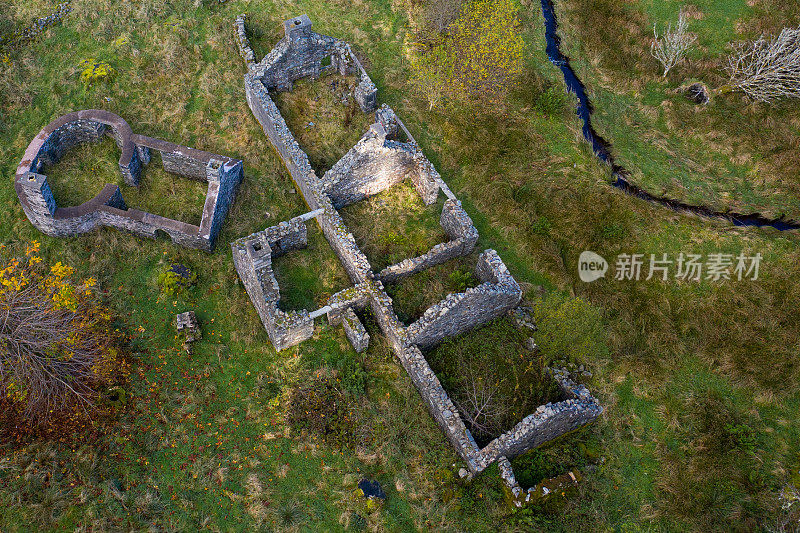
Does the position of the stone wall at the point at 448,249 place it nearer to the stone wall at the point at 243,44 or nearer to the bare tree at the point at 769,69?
the stone wall at the point at 243,44

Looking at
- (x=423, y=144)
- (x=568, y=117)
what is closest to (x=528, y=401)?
(x=423, y=144)

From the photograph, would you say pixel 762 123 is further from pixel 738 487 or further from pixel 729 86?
pixel 738 487

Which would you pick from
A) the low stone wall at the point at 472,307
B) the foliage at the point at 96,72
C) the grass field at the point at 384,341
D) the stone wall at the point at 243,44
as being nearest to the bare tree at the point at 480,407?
the grass field at the point at 384,341

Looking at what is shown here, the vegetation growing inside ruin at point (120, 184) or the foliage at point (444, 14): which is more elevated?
the foliage at point (444, 14)

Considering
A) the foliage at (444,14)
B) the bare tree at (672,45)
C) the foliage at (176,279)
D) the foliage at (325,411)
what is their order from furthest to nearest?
the foliage at (444,14), the bare tree at (672,45), the foliage at (176,279), the foliage at (325,411)

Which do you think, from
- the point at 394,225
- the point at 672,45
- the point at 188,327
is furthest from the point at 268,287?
the point at 672,45

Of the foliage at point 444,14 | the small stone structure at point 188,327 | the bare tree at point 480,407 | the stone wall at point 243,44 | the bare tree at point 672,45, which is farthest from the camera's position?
the foliage at point 444,14

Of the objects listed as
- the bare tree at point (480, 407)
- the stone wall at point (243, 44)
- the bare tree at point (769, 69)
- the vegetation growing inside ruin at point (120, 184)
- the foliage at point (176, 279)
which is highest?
the bare tree at point (769, 69)

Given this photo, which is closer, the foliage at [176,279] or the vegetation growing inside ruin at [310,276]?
the foliage at [176,279]
